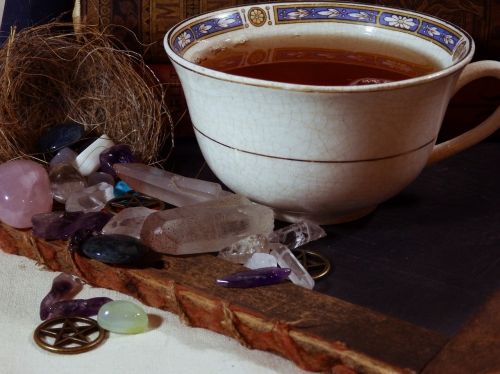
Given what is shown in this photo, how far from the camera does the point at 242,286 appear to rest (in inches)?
22.6

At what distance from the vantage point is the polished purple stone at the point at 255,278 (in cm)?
57

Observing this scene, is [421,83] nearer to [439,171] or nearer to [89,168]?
[439,171]

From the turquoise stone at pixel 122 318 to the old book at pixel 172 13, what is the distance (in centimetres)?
32

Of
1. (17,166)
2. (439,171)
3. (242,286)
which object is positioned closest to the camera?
(242,286)

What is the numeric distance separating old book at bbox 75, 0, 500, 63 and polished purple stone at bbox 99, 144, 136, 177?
0.12m

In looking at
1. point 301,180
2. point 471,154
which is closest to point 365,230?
point 301,180

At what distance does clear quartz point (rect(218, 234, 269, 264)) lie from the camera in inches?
24.9

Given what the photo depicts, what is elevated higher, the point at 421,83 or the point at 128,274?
the point at 421,83

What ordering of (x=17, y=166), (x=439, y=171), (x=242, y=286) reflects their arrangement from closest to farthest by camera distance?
(x=242, y=286) < (x=17, y=166) < (x=439, y=171)

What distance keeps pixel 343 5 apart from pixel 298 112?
0.66 feet

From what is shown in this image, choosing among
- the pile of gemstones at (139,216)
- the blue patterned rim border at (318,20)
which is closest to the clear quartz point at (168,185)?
the pile of gemstones at (139,216)

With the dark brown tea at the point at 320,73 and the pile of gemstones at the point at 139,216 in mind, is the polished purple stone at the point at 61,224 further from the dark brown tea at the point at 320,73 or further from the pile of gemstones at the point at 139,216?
the dark brown tea at the point at 320,73

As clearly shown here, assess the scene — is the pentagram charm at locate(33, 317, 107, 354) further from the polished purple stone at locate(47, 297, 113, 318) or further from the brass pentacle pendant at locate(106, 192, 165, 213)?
the brass pentacle pendant at locate(106, 192, 165, 213)

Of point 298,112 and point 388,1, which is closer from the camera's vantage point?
point 298,112
